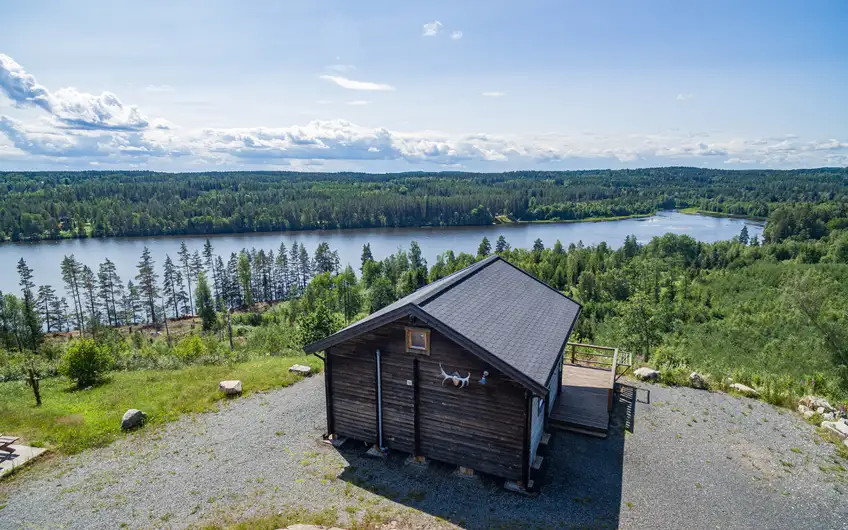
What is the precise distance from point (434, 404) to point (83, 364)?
13.3 m

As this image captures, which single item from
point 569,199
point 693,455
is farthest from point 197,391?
point 569,199

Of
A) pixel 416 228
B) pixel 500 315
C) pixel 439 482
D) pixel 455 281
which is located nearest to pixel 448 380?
pixel 439 482

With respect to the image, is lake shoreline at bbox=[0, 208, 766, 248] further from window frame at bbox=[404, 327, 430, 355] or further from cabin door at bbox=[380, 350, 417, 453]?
window frame at bbox=[404, 327, 430, 355]

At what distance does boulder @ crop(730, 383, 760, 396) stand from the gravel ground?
153cm

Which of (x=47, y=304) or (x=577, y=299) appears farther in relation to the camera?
(x=47, y=304)

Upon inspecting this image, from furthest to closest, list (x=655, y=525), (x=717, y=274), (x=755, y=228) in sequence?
(x=755, y=228), (x=717, y=274), (x=655, y=525)

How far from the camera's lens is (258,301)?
75250 mm

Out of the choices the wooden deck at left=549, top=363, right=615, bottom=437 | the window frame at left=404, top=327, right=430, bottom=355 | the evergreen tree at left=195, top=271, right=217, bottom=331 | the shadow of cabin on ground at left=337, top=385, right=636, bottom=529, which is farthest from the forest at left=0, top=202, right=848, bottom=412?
the window frame at left=404, top=327, right=430, bottom=355

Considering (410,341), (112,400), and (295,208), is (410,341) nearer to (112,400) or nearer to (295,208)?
(112,400)

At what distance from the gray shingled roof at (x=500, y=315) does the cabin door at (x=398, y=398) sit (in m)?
1.06

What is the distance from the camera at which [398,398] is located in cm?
1155

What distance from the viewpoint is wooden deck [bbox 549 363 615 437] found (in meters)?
13.0

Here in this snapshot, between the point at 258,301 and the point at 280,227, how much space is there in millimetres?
36044

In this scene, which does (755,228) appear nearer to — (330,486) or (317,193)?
(317,193)
